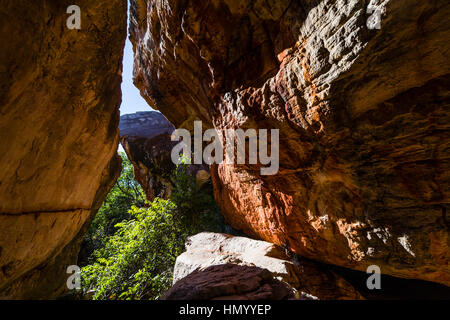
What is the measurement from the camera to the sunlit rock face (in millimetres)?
1712

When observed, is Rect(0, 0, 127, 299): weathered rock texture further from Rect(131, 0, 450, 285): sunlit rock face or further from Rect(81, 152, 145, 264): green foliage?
Rect(81, 152, 145, 264): green foliage

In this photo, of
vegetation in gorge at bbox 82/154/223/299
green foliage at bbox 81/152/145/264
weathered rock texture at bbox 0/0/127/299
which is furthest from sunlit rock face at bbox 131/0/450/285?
green foliage at bbox 81/152/145/264

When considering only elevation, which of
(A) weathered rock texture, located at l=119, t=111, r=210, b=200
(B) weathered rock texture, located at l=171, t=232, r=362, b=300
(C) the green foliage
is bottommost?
(C) the green foliage

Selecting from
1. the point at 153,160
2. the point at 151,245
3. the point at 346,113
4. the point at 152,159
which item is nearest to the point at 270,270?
the point at 346,113

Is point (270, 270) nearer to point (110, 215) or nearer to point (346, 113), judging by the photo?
point (346, 113)

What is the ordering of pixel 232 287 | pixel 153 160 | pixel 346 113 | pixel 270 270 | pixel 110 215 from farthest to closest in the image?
Answer: pixel 110 215 → pixel 153 160 → pixel 270 270 → pixel 232 287 → pixel 346 113

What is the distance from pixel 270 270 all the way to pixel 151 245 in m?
4.43

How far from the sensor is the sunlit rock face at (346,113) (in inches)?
67.4

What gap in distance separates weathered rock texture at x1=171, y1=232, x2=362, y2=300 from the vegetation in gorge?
196 cm

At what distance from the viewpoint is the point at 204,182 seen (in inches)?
342

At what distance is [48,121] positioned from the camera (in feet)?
8.80

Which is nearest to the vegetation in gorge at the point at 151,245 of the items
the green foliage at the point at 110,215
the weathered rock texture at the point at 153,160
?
the weathered rock texture at the point at 153,160

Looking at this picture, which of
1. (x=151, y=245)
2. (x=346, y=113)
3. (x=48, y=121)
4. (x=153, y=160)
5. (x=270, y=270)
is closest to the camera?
(x=346, y=113)
